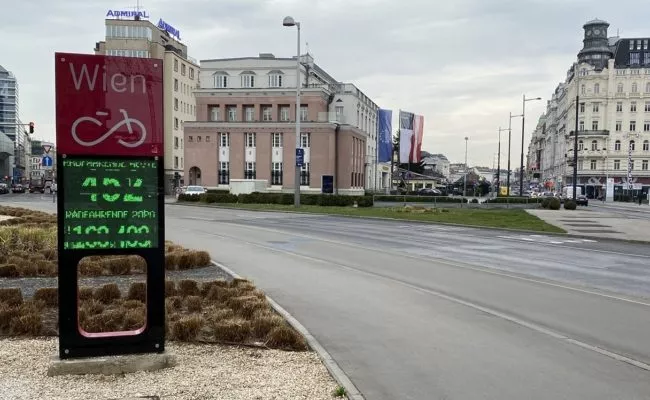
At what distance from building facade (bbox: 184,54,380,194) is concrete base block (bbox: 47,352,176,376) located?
66.1 metres

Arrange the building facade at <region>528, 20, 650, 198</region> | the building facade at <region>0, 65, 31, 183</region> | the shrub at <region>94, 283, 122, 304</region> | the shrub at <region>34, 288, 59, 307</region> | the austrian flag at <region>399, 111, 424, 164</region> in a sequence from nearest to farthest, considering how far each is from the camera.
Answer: the shrub at <region>34, 288, 59, 307</region> < the shrub at <region>94, 283, 122, 304</region> < the austrian flag at <region>399, 111, 424, 164</region> < the building facade at <region>528, 20, 650, 198</region> < the building facade at <region>0, 65, 31, 183</region>

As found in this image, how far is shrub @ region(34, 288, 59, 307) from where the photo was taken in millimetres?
8500

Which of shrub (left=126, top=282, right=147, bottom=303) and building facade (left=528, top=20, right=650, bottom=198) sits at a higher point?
building facade (left=528, top=20, right=650, bottom=198)

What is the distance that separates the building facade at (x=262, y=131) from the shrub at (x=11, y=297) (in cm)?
6353

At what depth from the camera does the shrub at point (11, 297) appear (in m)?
8.15

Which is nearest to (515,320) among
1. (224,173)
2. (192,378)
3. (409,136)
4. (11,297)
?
(192,378)

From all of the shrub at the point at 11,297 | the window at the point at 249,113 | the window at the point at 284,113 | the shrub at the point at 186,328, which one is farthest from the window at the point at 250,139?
the shrub at the point at 186,328

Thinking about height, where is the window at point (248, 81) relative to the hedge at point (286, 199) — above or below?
above

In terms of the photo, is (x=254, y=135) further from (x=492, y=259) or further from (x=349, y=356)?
(x=349, y=356)

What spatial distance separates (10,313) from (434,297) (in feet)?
20.9

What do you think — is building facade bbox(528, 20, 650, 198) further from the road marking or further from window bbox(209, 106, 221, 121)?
the road marking

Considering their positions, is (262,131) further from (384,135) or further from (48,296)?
(48,296)

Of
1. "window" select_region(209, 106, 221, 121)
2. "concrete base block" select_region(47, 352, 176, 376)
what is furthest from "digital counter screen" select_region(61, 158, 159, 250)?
"window" select_region(209, 106, 221, 121)

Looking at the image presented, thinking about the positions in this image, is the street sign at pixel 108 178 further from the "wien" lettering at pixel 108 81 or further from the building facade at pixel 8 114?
the building facade at pixel 8 114
